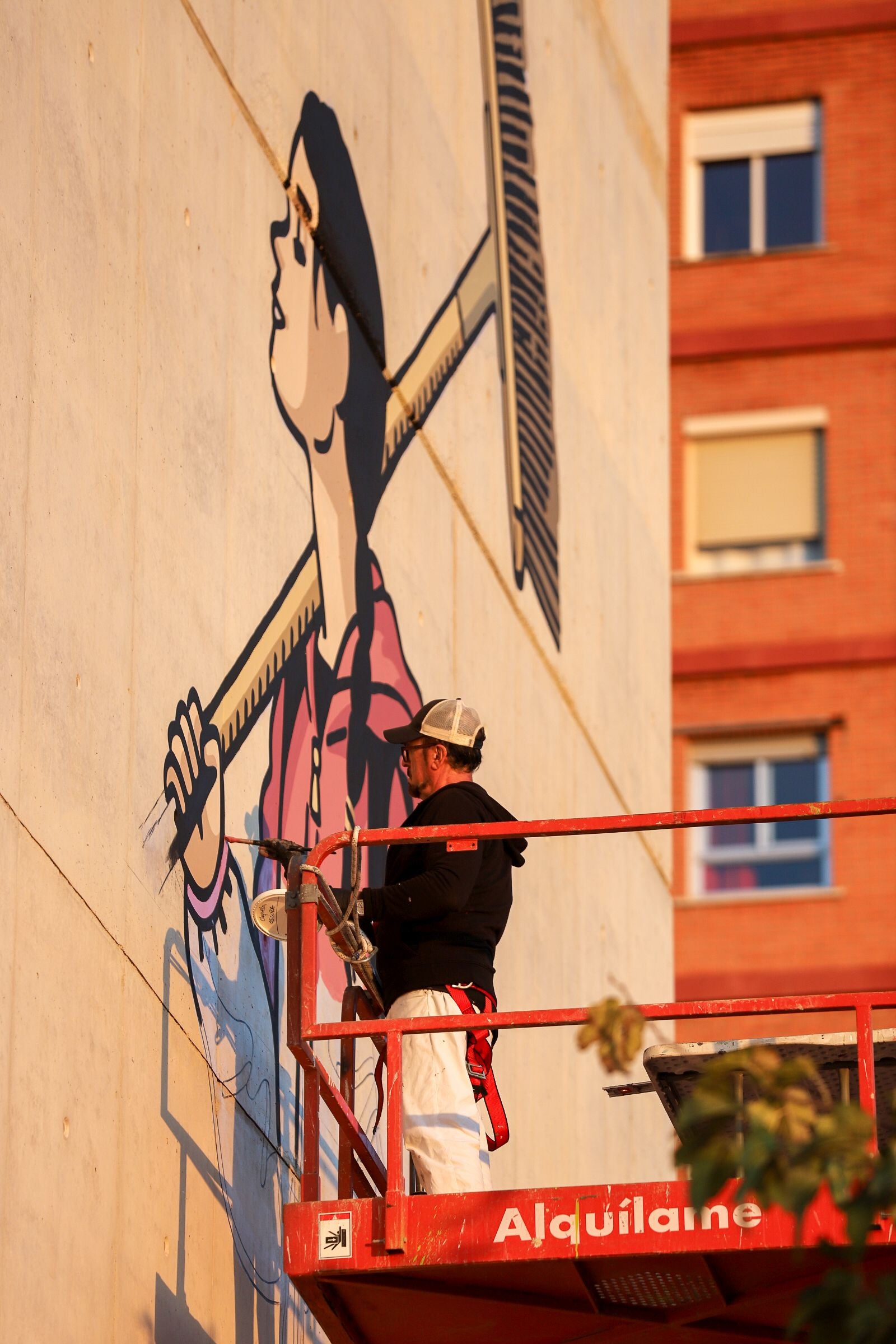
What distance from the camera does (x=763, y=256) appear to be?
29422 millimetres

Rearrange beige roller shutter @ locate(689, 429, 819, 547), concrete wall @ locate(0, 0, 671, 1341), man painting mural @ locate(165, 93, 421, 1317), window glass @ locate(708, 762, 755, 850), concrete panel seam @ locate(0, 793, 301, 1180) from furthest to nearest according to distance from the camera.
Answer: beige roller shutter @ locate(689, 429, 819, 547) < window glass @ locate(708, 762, 755, 850) < man painting mural @ locate(165, 93, 421, 1317) < concrete wall @ locate(0, 0, 671, 1341) < concrete panel seam @ locate(0, 793, 301, 1180)

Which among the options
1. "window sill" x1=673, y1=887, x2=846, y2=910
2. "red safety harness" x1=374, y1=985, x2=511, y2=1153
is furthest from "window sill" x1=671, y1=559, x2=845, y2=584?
"red safety harness" x1=374, y1=985, x2=511, y2=1153

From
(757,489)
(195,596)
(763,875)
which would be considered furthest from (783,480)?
(195,596)

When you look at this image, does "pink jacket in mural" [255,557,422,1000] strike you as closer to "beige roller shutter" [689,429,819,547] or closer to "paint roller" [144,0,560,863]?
"paint roller" [144,0,560,863]

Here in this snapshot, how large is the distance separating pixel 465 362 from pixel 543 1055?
3942 mm

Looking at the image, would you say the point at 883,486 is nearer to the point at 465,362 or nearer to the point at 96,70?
the point at 465,362

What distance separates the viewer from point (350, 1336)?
757cm

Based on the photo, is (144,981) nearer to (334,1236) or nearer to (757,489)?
(334,1236)

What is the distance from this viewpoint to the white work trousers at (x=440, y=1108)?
293 inches

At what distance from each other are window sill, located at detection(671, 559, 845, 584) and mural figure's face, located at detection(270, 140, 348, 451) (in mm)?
18273

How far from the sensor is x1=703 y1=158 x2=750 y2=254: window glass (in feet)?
99.6

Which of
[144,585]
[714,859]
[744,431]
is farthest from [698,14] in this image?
[144,585]

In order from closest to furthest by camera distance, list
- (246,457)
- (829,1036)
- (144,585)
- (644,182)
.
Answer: (829,1036)
(144,585)
(246,457)
(644,182)

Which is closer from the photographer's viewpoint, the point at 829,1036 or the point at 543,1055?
the point at 829,1036
